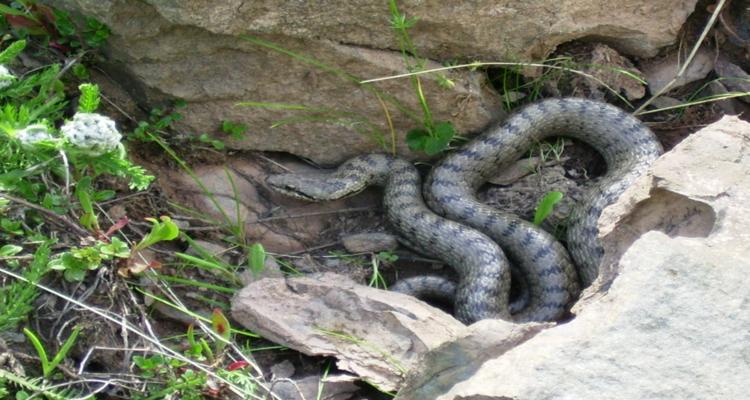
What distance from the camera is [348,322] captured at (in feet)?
16.5

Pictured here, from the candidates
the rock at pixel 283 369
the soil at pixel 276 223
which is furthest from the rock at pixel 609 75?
the rock at pixel 283 369

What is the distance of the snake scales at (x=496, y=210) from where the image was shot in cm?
568

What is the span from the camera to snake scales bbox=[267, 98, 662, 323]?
568cm

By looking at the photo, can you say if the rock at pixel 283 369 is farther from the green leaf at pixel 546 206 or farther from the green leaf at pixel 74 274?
the green leaf at pixel 546 206

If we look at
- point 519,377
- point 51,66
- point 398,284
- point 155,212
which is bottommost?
point 398,284

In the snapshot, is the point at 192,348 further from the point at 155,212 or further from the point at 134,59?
the point at 134,59

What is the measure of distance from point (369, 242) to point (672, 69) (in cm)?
251

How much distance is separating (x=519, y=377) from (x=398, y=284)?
216 cm

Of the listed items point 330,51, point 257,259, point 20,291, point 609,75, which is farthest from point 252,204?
point 609,75

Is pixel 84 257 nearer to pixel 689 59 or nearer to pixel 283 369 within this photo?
pixel 283 369

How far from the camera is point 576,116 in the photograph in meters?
6.25

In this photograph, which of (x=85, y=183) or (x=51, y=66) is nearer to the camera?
(x=85, y=183)

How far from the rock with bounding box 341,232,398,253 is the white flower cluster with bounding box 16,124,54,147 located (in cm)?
222

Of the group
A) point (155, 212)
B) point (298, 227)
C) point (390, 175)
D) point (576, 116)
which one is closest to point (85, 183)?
point (155, 212)
